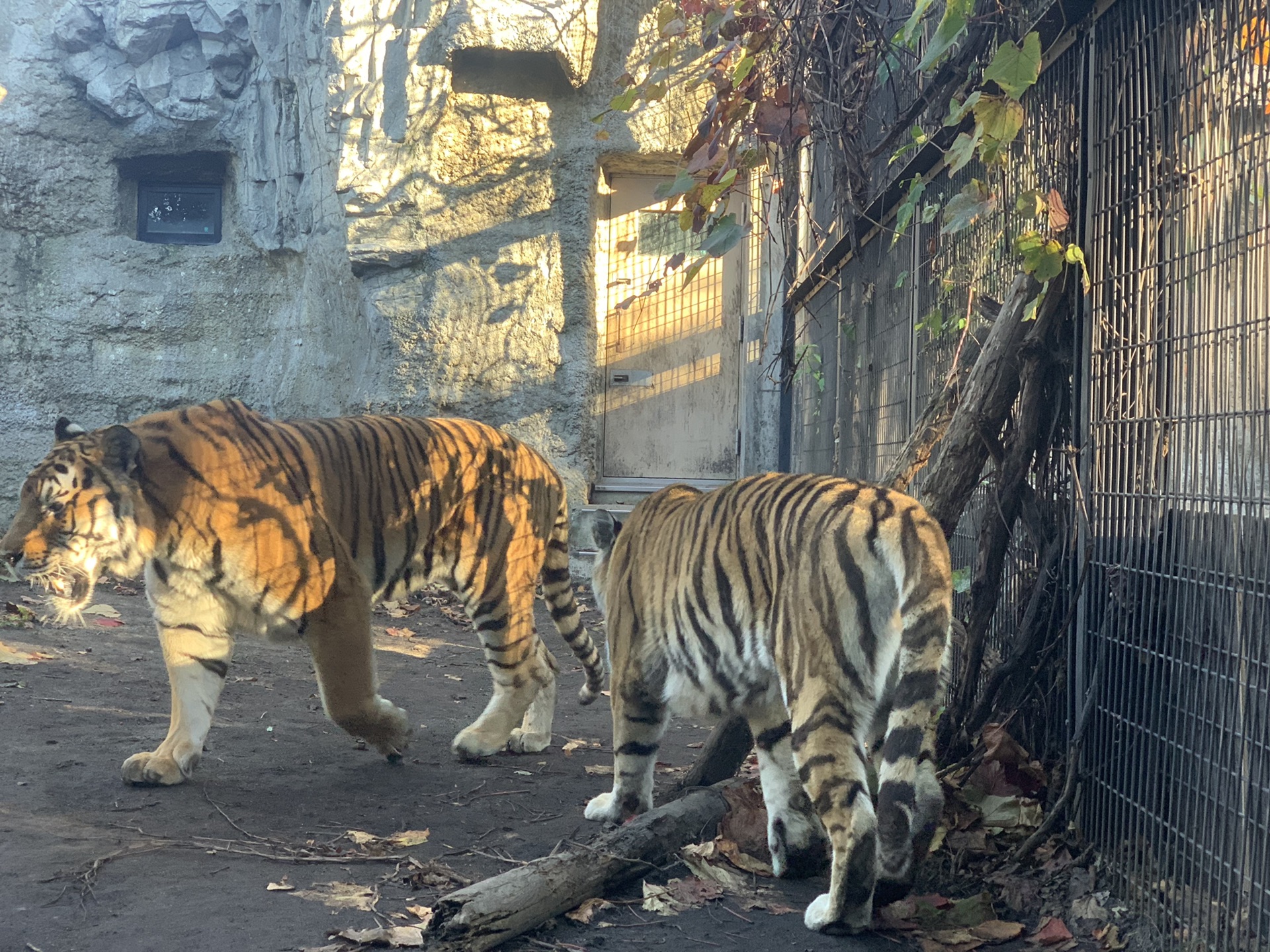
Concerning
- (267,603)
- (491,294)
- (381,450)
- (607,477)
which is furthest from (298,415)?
(267,603)

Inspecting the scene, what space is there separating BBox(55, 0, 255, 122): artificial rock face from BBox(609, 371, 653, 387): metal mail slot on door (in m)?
4.82

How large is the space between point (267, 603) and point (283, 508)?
401 mm

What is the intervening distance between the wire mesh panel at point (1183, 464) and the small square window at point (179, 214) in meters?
10.6

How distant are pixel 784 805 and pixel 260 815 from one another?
6.05ft

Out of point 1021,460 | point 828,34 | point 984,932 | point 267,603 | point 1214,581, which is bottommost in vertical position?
point 984,932

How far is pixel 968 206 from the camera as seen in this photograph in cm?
354

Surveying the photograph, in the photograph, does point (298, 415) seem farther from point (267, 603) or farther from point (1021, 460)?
point (1021, 460)

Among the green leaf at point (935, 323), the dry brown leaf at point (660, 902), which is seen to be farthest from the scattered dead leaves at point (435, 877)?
the green leaf at point (935, 323)

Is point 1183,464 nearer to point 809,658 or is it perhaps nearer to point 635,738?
point 809,658

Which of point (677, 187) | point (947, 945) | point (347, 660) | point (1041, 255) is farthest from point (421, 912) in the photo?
point (677, 187)

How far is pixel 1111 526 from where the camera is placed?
10.5 ft

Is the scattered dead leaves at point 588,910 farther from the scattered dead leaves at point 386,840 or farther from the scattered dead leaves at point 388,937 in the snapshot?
the scattered dead leaves at point 386,840

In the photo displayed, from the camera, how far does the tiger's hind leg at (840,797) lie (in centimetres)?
288

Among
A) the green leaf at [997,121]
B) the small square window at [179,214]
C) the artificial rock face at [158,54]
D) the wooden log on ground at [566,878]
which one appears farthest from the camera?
the small square window at [179,214]
